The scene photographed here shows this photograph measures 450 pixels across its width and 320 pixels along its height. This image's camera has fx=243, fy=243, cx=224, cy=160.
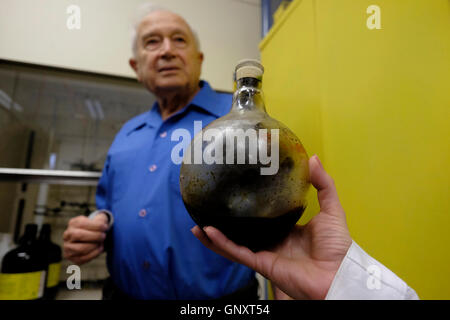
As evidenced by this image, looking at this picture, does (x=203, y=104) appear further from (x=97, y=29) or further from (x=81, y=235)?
(x=81, y=235)

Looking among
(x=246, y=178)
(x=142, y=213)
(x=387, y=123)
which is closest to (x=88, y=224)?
(x=142, y=213)

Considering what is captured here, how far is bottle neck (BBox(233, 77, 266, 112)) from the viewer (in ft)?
1.12

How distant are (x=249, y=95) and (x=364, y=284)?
286mm

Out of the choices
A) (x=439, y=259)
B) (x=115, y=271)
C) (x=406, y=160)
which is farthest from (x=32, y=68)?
(x=439, y=259)

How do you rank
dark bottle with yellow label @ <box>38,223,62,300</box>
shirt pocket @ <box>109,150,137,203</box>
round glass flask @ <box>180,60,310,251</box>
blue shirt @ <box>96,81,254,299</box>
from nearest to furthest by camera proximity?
round glass flask @ <box>180,60,310,251</box> → blue shirt @ <box>96,81,254,299</box> → shirt pocket @ <box>109,150,137,203</box> → dark bottle with yellow label @ <box>38,223,62,300</box>

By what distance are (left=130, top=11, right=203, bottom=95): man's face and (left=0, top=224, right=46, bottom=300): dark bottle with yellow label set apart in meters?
0.70

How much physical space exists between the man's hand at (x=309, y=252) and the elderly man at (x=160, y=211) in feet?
0.86

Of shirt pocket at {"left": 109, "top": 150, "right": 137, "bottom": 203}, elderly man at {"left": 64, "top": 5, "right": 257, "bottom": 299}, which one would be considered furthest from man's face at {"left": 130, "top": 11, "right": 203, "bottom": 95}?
shirt pocket at {"left": 109, "top": 150, "right": 137, "bottom": 203}

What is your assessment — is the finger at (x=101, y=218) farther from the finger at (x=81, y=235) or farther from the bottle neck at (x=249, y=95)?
the bottle neck at (x=249, y=95)

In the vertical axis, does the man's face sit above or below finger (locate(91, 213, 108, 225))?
above

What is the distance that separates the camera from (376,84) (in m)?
0.46

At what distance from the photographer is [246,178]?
0.28m

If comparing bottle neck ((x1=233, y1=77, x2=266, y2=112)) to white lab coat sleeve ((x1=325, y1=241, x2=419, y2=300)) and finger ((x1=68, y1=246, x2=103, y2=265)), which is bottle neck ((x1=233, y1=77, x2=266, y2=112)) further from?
finger ((x1=68, y1=246, x2=103, y2=265))

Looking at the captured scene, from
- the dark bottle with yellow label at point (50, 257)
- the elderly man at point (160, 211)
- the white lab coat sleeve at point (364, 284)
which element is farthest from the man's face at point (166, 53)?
the dark bottle with yellow label at point (50, 257)
